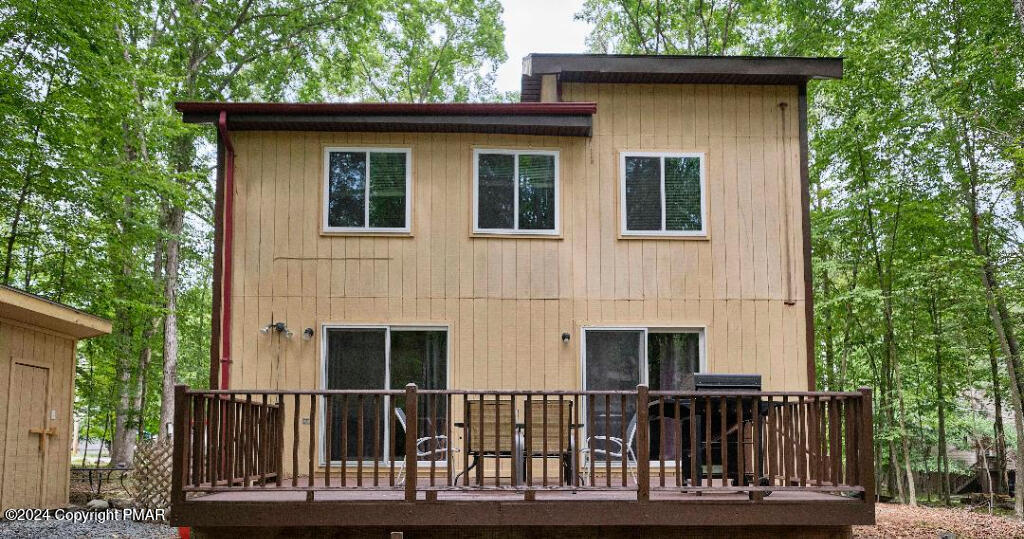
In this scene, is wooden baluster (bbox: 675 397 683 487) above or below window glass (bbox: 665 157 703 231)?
below

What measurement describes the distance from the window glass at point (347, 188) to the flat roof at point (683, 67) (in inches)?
85.8

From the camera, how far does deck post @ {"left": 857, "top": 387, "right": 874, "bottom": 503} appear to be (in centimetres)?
617

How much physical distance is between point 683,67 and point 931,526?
7092mm

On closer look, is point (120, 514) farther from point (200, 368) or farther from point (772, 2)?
point (772, 2)

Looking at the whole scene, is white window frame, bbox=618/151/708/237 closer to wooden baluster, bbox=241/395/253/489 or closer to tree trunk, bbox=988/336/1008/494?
wooden baluster, bbox=241/395/253/489

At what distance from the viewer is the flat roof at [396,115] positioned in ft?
29.0

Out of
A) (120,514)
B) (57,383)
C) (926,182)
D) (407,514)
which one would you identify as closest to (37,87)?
(57,383)

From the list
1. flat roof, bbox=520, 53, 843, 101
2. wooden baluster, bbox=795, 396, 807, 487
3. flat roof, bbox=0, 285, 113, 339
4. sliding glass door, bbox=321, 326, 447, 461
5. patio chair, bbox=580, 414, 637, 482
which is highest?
flat roof, bbox=520, 53, 843, 101

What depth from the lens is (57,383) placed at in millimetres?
11547

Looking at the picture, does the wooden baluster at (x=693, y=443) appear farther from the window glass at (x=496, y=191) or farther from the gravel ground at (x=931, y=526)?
the gravel ground at (x=931, y=526)

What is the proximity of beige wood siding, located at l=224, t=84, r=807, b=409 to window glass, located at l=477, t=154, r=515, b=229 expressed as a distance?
0.14 m

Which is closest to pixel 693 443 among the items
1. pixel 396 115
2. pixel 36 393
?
pixel 396 115

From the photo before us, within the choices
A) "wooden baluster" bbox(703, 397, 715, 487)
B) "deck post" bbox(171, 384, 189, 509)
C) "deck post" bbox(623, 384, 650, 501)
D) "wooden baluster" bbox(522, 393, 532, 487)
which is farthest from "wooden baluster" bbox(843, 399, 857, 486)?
"deck post" bbox(171, 384, 189, 509)

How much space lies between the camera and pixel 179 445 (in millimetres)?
5984
